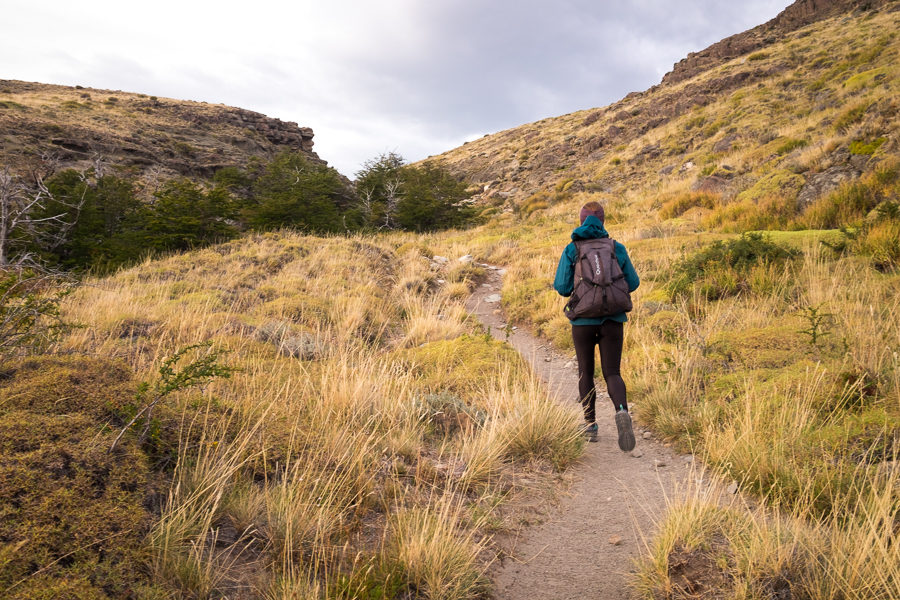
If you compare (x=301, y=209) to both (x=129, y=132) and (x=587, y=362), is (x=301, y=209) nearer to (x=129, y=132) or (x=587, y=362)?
(x=587, y=362)

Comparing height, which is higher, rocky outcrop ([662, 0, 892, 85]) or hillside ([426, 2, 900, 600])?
rocky outcrop ([662, 0, 892, 85])

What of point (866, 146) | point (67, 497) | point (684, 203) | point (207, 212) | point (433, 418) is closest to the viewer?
point (67, 497)

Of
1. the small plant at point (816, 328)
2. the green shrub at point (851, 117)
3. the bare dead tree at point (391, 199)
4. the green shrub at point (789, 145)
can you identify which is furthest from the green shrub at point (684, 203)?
the bare dead tree at point (391, 199)

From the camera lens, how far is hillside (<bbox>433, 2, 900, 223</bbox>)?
470 inches

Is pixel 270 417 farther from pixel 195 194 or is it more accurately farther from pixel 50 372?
pixel 195 194

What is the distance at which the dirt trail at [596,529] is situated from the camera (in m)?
2.31

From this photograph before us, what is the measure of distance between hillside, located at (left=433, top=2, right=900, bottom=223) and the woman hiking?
31.7ft

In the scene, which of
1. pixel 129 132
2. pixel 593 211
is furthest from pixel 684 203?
pixel 129 132

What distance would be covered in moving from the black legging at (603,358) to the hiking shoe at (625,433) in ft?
0.52

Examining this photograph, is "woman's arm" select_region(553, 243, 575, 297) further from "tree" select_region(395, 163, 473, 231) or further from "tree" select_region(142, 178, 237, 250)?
"tree" select_region(395, 163, 473, 231)

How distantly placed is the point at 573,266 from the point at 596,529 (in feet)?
7.58

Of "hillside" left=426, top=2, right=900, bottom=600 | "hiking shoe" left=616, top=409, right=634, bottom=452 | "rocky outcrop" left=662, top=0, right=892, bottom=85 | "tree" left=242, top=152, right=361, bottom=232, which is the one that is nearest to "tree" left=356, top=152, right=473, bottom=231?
"hillside" left=426, top=2, right=900, bottom=600

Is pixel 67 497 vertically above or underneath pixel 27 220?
underneath

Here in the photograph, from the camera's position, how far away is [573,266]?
13.9 feet
